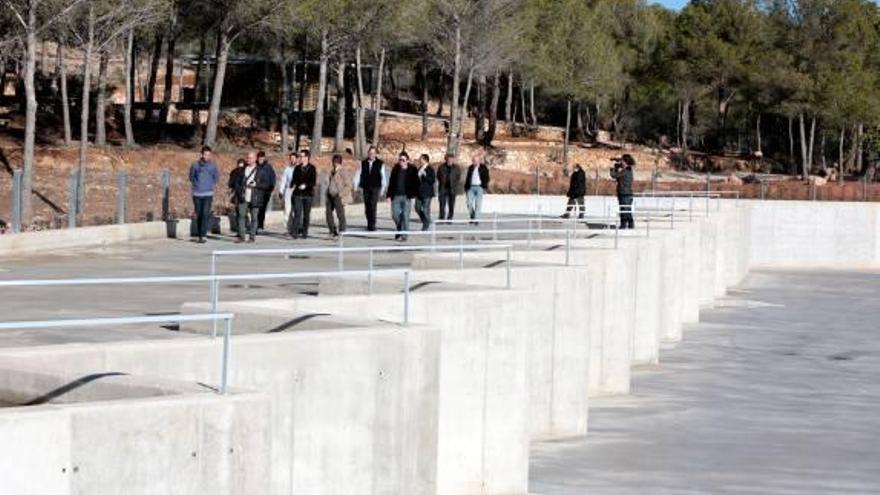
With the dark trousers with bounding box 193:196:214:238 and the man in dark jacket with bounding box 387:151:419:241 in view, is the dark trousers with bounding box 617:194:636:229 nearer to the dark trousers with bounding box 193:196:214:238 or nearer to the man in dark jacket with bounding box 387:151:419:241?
the man in dark jacket with bounding box 387:151:419:241

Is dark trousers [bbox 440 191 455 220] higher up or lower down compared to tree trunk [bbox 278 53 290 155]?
lower down

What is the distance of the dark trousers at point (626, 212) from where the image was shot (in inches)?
1288

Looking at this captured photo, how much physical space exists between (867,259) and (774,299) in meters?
17.1

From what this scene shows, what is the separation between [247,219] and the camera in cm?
2980

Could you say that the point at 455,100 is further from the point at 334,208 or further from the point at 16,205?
the point at 16,205

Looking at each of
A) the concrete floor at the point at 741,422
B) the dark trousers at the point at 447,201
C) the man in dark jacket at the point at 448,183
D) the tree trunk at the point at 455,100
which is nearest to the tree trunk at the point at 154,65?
the tree trunk at the point at 455,100

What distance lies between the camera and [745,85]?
88.4 metres

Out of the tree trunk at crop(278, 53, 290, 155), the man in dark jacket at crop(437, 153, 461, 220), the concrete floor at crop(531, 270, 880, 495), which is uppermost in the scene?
the tree trunk at crop(278, 53, 290, 155)

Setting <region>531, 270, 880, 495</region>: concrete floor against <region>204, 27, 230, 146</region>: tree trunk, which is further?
<region>204, 27, 230, 146</region>: tree trunk

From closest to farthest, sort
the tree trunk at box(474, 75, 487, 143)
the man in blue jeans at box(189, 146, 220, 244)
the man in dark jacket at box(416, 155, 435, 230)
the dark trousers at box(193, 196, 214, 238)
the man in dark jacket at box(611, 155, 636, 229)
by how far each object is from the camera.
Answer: the man in blue jeans at box(189, 146, 220, 244), the dark trousers at box(193, 196, 214, 238), the man in dark jacket at box(416, 155, 435, 230), the man in dark jacket at box(611, 155, 636, 229), the tree trunk at box(474, 75, 487, 143)

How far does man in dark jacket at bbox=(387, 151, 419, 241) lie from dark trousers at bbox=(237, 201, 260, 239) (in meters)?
2.47

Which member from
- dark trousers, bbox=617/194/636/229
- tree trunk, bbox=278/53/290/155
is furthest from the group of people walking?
tree trunk, bbox=278/53/290/155

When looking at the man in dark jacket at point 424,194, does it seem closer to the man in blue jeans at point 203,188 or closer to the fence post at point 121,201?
the man in blue jeans at point 203,188

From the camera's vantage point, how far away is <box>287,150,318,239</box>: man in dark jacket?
30.4 meters
